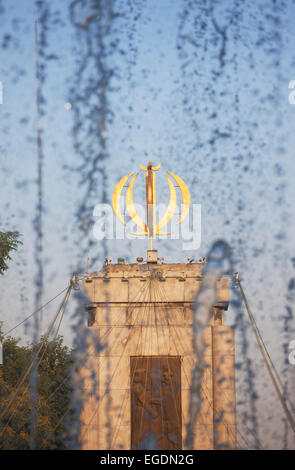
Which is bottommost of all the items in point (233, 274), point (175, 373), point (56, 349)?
point (56, 349)

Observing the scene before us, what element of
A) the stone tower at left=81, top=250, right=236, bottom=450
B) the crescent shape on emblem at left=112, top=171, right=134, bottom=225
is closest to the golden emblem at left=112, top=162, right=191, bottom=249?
the crescent shape on emblem at left=112, top=171, right=134, bottom=225

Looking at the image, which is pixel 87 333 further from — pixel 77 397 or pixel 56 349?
pixel 56 349

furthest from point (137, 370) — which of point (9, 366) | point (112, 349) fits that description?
point (9, 366)

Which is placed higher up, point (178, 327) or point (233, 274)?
point (233, 274)

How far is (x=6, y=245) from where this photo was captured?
123 ft

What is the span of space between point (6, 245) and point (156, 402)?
14.3 metres

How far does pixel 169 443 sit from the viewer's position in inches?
1000

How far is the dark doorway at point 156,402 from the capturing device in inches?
1004

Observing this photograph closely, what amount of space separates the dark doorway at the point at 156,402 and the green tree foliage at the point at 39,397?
430 cm

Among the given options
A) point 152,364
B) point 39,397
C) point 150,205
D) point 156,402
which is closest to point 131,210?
point 150,205

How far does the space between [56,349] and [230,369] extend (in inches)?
888
